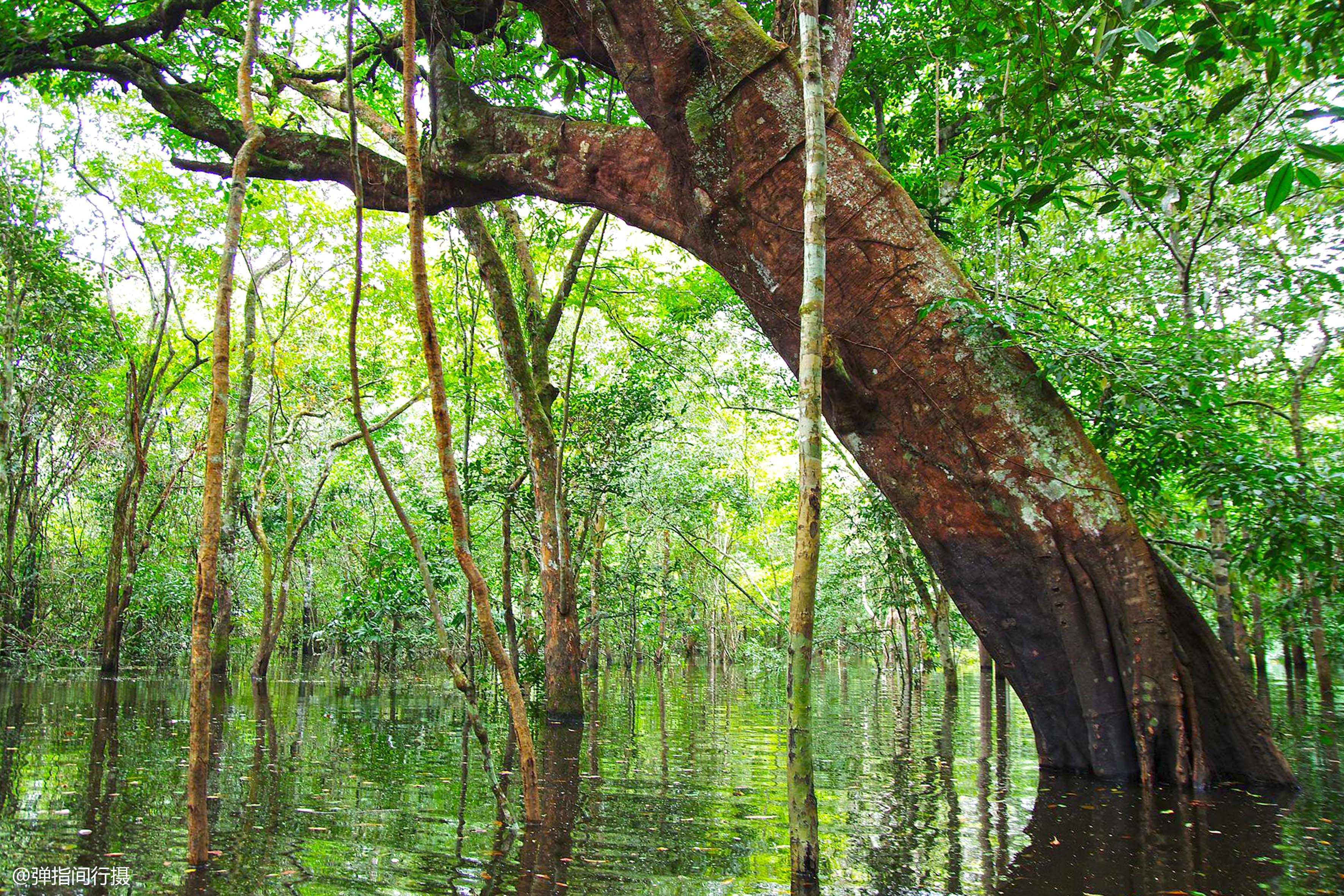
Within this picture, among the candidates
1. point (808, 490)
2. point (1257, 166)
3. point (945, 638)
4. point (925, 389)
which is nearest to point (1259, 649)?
point (945, 638)

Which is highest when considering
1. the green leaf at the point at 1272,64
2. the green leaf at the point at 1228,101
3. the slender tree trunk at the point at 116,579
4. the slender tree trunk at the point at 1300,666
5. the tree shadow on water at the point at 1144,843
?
the green leaf at the point at 1272,64

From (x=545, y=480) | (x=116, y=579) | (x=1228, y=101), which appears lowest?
(x=116, y=579)

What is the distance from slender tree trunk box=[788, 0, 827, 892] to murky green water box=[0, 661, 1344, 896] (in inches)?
12.9

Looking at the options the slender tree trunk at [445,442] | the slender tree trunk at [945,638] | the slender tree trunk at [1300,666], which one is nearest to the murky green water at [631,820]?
the slender tree trunk at [445,442]

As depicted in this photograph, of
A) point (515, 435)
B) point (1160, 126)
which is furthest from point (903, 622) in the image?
point (1160, 126)

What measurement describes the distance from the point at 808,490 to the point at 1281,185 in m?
2.09

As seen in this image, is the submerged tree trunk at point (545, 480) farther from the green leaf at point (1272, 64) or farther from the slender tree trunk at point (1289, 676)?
the slender tree trunk at point (1289, 676)

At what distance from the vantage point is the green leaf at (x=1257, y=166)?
1.95 metres

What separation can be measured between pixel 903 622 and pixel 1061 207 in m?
13.3

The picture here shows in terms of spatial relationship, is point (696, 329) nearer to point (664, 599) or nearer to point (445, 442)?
point (664, 599)

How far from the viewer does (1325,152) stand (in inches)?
→ 70.4

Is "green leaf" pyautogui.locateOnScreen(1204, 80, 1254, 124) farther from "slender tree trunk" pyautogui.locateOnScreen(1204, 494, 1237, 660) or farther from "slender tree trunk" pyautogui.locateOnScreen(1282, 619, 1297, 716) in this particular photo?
"slender tree trunk" pyautogui.locateOnScreen(1282, 619, 1297, 716)

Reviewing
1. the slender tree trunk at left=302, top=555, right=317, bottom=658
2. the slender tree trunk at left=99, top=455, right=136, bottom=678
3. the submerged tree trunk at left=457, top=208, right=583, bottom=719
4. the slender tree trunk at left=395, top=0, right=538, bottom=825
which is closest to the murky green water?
the slender tree trunk at left=395, top=0, right=538, bottom=825

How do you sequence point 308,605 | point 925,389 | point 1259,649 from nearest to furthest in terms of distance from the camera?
point 925,389 → point 1259,649 → point 308,605
